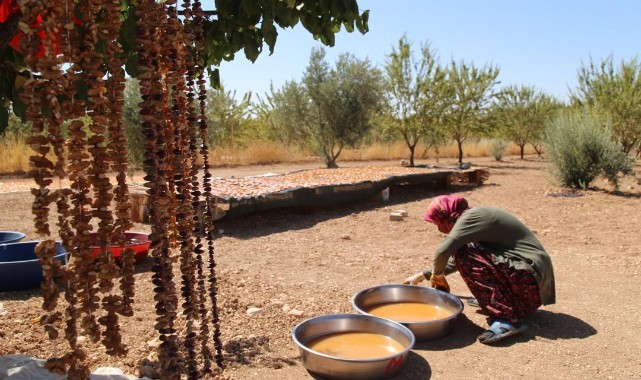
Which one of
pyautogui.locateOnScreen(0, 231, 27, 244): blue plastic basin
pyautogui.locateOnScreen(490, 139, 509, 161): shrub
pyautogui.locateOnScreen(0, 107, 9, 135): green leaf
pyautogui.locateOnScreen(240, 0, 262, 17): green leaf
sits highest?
pyautogui.locateOnScreen(240, 0, 262, 17): green leaf

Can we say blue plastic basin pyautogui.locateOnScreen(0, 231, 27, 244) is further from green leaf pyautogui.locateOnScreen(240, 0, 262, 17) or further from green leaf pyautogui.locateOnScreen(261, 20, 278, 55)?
green leaf pyautogui.locateOnScreen(240, 0, 262, 17)

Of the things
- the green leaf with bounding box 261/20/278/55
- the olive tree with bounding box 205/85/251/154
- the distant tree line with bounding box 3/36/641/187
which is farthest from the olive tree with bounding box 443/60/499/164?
the green leaf with bounding box 261/20/278/55

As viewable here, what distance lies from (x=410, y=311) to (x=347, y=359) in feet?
3.63

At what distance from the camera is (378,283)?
4676mm

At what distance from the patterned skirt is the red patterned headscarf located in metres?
0.24

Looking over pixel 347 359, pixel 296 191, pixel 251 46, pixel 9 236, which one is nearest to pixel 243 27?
pixel 251 46

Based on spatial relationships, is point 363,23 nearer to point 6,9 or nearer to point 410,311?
point 6,9

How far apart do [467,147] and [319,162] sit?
34.4 feet

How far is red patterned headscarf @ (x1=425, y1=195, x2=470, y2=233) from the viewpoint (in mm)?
3600

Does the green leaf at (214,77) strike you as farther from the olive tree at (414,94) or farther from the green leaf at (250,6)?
the olive tree at (414,94)

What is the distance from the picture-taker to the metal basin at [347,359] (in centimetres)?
267

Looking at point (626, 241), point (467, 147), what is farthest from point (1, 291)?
point (467, 147)

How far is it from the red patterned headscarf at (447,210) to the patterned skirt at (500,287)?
9.4 inches

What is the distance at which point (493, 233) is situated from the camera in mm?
3467
